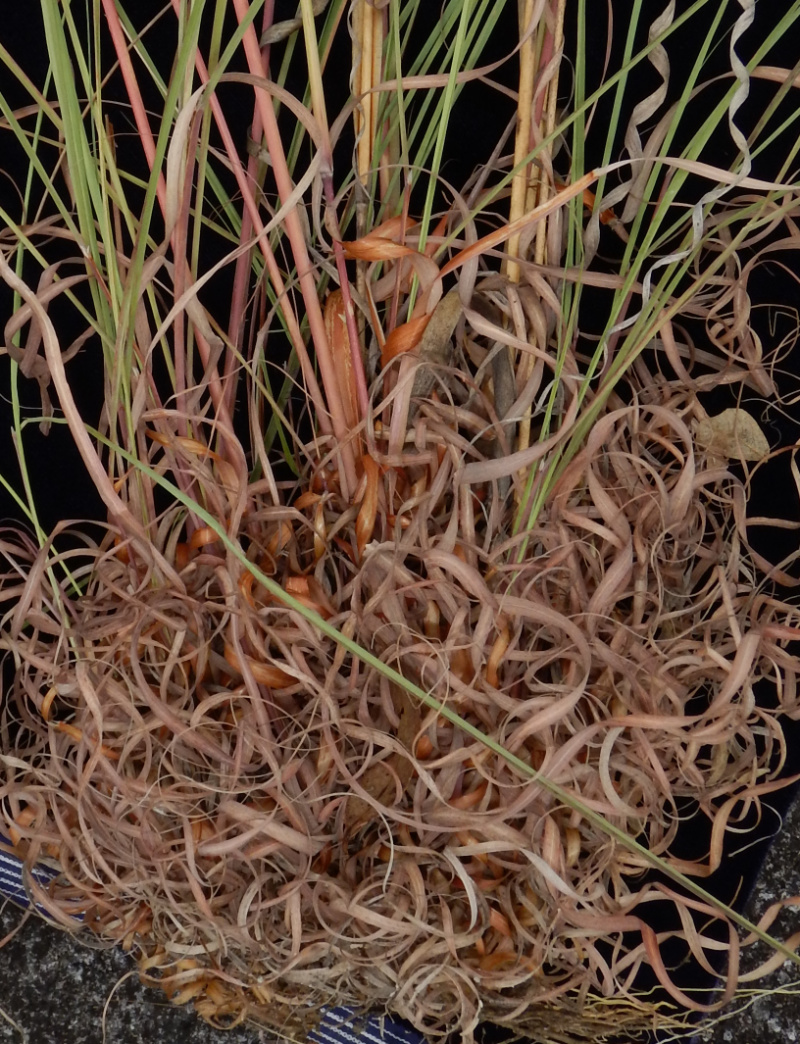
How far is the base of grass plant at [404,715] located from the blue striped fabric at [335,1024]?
0.10 meters

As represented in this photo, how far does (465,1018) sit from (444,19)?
40cm

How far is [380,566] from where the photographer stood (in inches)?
13.5

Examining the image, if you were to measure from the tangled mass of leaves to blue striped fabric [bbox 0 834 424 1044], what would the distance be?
0.34ft

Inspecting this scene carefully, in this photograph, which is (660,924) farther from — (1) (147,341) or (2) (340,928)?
(1) (147,341)

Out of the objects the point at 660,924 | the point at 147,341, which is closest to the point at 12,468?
the point at 147,341

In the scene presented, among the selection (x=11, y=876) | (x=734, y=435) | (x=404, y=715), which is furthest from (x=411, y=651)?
(x=11, y=876)

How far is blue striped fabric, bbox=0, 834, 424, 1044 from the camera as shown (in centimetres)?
49

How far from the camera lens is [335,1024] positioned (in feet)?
1.57

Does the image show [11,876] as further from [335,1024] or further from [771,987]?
[771,987]

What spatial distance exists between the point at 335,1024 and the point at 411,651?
262 millimetres

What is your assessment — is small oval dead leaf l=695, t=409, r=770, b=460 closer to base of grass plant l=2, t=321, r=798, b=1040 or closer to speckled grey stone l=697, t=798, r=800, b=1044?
base of grass plant l=2, t=321, r=798, b=1040

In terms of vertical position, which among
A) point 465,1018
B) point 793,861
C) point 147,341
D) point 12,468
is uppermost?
point 147,341

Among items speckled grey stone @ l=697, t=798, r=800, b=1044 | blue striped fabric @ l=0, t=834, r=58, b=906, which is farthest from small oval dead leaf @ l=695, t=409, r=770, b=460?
blue striped fabric @ l=0, t=834, r=58, b=906

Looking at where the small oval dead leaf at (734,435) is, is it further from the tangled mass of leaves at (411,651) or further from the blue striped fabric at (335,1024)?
the blue striped fabric at (335,1024)
